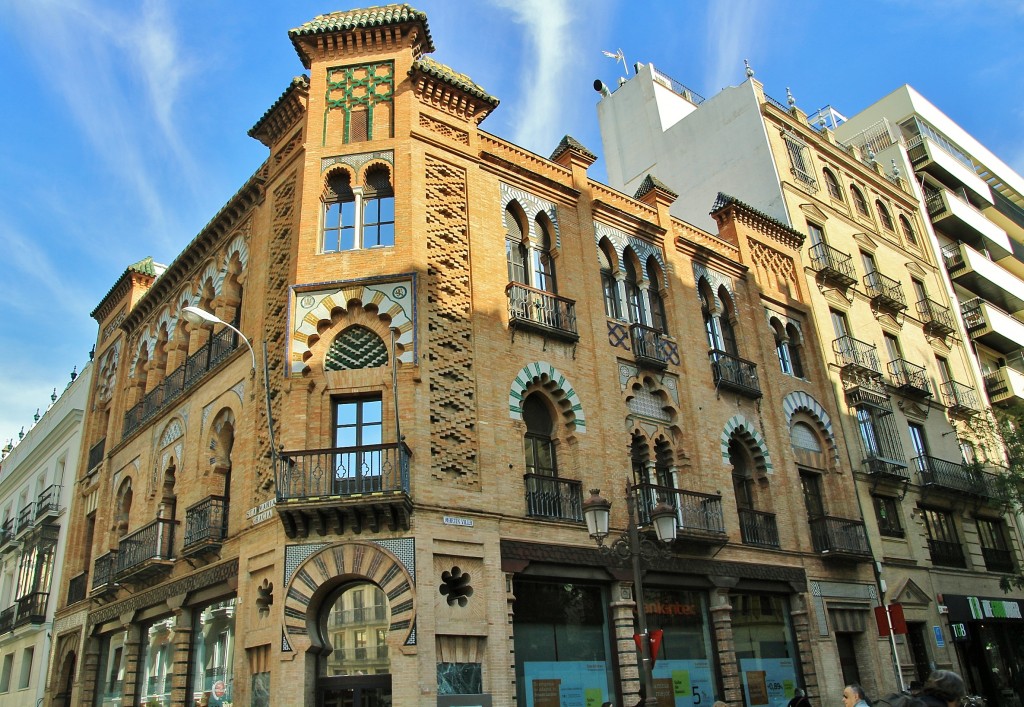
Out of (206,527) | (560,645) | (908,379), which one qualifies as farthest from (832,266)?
(206,527)

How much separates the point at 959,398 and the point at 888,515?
24.4 feet

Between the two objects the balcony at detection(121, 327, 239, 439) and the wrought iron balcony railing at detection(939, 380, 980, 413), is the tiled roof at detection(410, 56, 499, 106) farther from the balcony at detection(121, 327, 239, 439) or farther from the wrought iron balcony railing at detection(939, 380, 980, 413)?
the wrought iron balcony railing at detection(939, 380, 980, 413)

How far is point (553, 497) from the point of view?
51.0 feet

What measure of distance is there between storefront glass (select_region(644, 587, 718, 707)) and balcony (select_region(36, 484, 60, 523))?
18.7 metres

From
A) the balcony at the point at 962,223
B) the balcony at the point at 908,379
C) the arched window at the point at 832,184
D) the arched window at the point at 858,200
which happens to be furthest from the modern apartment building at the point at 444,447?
the balcony at the point at 962,223

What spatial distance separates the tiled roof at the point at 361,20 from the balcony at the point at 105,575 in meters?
12.7

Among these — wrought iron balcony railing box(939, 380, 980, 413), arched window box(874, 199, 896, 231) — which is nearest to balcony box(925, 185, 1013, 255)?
arched window box(874, 199, 896, 231)

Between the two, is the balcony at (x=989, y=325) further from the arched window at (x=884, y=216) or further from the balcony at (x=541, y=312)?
the balcony at (x=541, y=312)

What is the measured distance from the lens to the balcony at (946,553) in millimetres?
23656

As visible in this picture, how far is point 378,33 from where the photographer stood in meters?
17.6

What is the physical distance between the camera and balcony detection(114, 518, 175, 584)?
57.8 feet

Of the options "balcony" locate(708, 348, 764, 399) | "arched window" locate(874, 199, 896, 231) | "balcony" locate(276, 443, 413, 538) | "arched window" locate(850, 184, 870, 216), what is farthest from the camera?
"arched window" locate(874, 199, 896, 231)

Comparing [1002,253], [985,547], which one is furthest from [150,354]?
[1002,253]

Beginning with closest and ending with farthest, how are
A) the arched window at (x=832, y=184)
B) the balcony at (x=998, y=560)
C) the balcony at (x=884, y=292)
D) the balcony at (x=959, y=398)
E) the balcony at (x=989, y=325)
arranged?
the balcony at (x=998, y=560) < the balcony at (x=884, y=292) < the balcony at (x=959, y=398) < the arched window at (x=832, y=184) < the balcony at (x=989, y=325)
